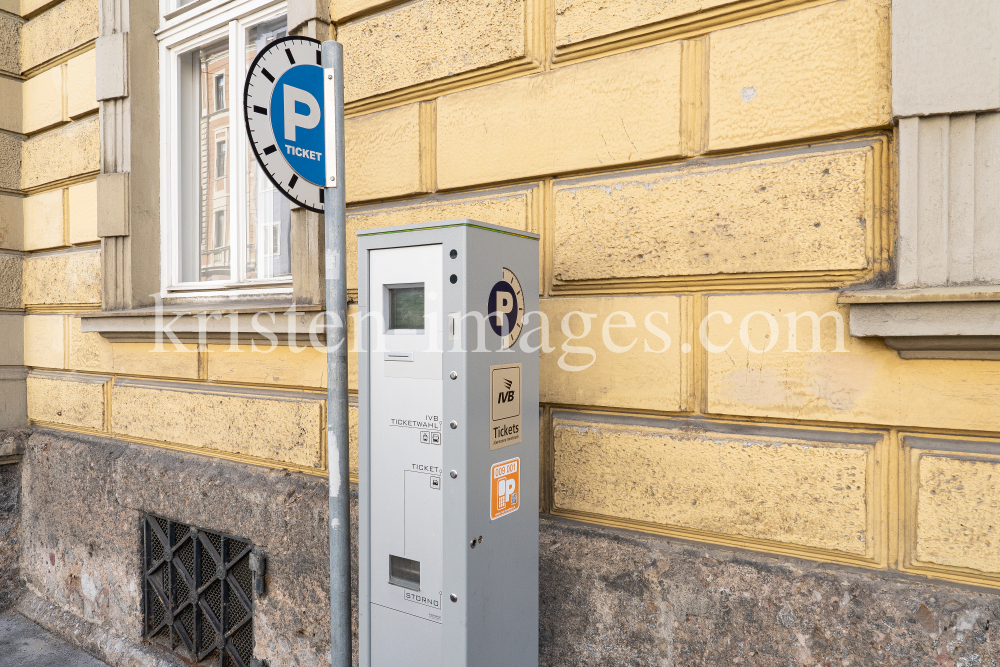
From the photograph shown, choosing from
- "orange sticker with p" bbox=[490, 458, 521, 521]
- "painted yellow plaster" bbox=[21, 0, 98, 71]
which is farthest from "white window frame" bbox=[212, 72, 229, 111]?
"orange sticker with p" bbox=[490, 458, 521, 521]

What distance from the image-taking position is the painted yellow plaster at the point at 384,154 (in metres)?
2.75

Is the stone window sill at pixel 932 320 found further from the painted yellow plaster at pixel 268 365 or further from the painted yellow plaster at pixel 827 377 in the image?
the painted yellow plaster at pixel 268 365

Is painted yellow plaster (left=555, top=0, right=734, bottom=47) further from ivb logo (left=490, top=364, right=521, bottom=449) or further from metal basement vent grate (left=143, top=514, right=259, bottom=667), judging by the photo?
metal basement vent grate (left=143, top=514, right=259, bottom=667)

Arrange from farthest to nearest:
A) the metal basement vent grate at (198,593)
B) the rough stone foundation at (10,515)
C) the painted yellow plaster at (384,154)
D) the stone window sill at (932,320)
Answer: the rough stone foundation at (10,515), the metal basement vent grate at (198,593), the painted yellow plaster at (384,154), the stone window sill at (932,320)

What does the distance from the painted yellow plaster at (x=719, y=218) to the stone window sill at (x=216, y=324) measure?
1.36 m

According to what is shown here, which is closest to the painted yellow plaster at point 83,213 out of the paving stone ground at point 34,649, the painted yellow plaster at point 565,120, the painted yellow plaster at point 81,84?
the painted yellow plaster at point 81,84

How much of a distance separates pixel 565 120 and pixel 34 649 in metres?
4.62

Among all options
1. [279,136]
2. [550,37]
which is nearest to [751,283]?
[550,37]

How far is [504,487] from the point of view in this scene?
1.88 metres

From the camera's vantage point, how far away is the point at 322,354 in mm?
3016

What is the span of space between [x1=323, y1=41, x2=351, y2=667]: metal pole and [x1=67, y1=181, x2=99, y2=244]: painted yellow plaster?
10.8 ft

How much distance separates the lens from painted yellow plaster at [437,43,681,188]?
217cm

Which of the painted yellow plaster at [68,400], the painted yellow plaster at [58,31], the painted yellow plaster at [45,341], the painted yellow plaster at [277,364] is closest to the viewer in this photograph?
the painted yellow plaster at [277,364]

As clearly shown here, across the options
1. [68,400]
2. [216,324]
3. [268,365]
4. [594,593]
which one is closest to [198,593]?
[268,365]
